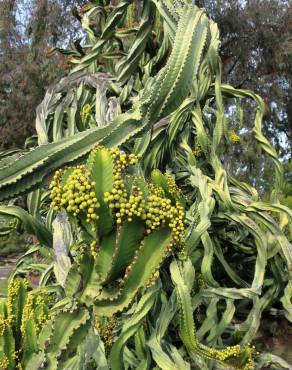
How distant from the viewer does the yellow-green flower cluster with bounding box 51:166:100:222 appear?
1392mm

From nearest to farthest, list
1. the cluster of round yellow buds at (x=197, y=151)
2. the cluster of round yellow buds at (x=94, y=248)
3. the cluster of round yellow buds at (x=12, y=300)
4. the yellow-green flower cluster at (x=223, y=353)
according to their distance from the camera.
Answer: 1. the cluster of round yellow buds at (x=94, y=248)
2. the yellow-green flower cluster at (x=223, y=353)
3. the cluster of round yellow buds at (x=12, y=300)
4. the cluster of round yellow buds at (x=197, y=151)

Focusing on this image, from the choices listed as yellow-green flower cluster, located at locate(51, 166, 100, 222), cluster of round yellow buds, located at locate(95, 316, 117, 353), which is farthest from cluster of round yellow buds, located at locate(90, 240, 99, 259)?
cluster of round yellow buds, located at locate(95, 316, 117, 353)

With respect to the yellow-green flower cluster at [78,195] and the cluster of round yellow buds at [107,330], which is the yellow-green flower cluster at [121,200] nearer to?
the yellow-green flower cluster at [78,195]

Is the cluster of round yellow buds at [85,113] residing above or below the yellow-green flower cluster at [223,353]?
above

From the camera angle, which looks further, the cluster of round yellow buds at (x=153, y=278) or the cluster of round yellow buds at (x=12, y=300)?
the cluster of round yellow buds at (x=12, y=300)

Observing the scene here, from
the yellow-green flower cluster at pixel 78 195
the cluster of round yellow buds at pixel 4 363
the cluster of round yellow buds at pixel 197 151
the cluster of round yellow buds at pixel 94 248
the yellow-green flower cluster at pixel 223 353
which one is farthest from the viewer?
the cluster of round yellow buds at pixel 197 151

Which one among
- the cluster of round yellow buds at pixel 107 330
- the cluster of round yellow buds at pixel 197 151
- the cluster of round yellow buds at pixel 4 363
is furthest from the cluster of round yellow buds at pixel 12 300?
the cluster of round yellow buds at pixel 197 151

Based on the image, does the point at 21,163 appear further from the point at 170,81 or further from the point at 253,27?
the point at 253,27

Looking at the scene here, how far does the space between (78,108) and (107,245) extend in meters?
1.65

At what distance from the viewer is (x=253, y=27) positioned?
33.8 ft

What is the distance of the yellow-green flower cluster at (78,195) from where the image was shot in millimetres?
1392

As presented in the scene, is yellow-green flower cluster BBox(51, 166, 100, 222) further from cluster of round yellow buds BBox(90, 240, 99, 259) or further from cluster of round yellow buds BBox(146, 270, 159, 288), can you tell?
Answer: cluster of round yellow buds BBox(146, 270, 159, 288)

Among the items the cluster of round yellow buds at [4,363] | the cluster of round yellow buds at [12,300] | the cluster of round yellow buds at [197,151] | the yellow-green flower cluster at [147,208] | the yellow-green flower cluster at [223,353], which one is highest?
the cluster of round yellow buds at [197,151]

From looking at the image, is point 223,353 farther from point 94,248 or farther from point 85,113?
point 85,113
